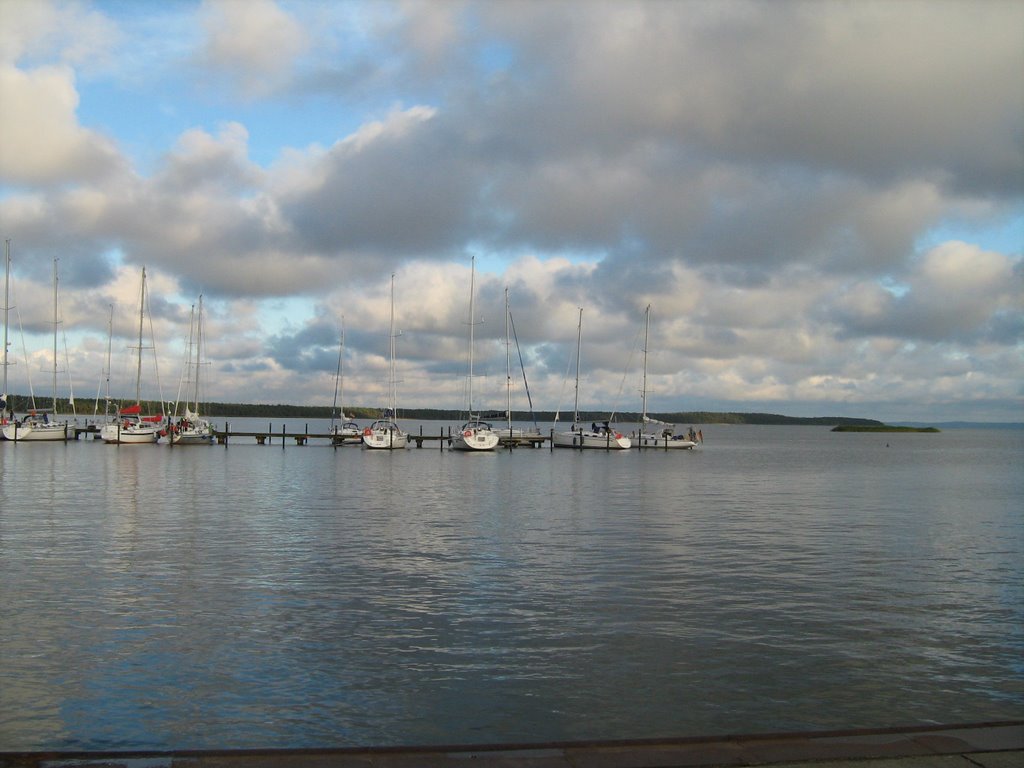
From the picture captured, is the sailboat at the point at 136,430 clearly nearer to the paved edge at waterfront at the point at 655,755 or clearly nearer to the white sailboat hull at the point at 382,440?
the white sailboat hull at the point at 382,440

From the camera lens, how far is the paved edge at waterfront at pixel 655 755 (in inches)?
314

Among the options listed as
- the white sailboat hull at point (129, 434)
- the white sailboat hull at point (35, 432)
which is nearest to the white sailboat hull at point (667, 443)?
the white sailboat hull at point (129, 434)

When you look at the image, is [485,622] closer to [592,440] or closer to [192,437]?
[192,437]

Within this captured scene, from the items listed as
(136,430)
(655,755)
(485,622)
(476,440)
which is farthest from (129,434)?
(655,755)

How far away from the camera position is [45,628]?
15.4m

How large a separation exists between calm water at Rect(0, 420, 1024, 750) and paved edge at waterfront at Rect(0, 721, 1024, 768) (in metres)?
1.66

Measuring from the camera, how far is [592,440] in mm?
104812

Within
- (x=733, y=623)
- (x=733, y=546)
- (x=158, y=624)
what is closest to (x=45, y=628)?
(x=158, y=624)

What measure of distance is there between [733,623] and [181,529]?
1935cm

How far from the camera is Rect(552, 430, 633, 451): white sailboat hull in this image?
339ft

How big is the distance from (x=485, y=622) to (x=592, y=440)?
292 feet

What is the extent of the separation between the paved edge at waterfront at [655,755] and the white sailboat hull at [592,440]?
9419 cm

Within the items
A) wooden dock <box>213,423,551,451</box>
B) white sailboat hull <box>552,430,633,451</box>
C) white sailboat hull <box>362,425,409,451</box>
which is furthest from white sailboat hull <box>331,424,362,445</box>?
white sailboat hull <box>552,430,633,451</box>

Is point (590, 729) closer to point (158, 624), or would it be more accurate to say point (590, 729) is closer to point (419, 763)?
point (419, 763)
